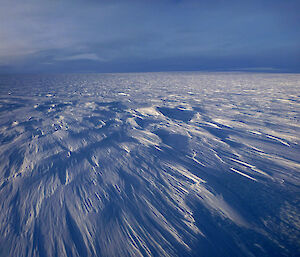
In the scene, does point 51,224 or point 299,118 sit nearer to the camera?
point 51,224

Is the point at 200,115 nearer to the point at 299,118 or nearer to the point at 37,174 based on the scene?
the point at 299,118

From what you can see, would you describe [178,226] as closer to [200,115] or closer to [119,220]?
[119,220]

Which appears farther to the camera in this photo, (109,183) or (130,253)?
(109,183)

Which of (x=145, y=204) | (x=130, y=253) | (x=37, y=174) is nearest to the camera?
(x=130, y=253)

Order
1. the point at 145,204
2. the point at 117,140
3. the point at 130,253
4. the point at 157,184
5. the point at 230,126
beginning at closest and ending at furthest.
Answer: the point at 130,253 → the point at 145,204 → the point at 157,184 → the point at 117,140 → the point at 230,126

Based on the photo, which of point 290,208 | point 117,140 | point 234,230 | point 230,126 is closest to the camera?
point 234,230

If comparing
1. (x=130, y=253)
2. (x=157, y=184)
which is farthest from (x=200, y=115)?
(x=130, y=253)

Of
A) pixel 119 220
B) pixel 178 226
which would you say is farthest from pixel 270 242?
pixel 119 220

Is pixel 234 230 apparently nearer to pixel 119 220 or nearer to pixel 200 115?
pixel 119 220

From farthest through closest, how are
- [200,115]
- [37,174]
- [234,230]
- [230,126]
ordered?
[200,115] < [230,126] < [37,174] < [234,230]
